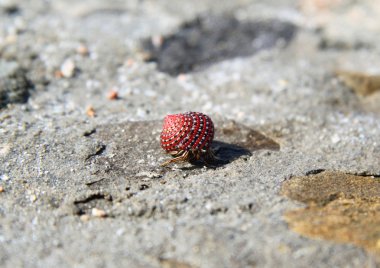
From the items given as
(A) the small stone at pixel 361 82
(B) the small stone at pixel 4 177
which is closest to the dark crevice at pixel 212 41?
(A) the small stone at pixel 361 82

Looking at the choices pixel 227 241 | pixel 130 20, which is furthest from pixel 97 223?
pixel 130 20

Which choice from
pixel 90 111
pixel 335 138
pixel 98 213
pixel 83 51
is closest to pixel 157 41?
pixel 83 51

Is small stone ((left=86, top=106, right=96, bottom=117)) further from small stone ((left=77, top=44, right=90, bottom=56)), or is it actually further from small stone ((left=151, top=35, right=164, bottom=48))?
small stone ((left=151, top=35, right=164, bottom=48))

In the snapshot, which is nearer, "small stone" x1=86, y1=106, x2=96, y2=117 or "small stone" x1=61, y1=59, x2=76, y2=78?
"small stone" x1=86, y1=106, x2=96, y2=117

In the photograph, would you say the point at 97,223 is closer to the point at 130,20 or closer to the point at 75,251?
the point at 75,251

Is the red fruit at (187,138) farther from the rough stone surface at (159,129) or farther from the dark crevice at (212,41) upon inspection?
the dark crevice at (212,41)

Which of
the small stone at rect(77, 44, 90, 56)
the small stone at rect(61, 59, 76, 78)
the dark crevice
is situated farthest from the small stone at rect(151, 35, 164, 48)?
the small stone at rect(61, 59, 76, 78)
